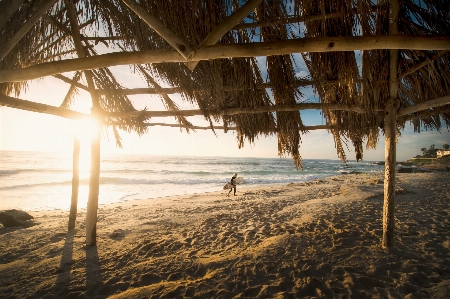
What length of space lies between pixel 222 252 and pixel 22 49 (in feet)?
12.8

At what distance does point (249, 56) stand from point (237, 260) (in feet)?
9.43

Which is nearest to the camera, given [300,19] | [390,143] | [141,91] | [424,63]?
[300,19]

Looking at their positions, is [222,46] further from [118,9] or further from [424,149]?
[424,149]

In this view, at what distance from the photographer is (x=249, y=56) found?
4.57ft

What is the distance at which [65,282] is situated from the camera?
2764mm

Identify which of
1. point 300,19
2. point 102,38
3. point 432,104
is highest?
point 102,38

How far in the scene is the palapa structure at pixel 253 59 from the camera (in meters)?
1.49

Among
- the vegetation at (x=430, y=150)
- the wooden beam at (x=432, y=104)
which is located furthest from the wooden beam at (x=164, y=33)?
the vegetation at (x=430, y=150)

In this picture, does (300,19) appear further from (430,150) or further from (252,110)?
(430,150)

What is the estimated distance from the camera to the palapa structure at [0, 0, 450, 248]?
149 centimetres

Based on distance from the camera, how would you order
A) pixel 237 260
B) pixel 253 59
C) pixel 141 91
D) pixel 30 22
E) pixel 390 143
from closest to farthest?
pixel 30 22 < pixel 253 59 < pixel 390 143 < pixel 237 260 < pixel 141 91

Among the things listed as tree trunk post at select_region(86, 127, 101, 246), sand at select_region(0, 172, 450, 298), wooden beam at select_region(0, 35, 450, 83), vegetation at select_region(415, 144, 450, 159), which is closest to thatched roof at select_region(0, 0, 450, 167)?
wooden beam at select_region(0, 35, 450, 83)

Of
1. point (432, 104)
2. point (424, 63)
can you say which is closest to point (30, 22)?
Result: point (424, 63)

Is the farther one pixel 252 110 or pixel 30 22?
pixel 252 110
